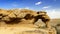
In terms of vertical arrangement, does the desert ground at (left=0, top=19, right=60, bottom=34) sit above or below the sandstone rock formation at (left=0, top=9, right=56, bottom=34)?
below

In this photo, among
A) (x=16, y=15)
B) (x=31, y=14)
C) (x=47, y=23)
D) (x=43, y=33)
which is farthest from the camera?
(x=47, y=23)

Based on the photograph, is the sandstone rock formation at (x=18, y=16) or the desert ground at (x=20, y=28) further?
the sandstone rock formation at (x=18, y=16)

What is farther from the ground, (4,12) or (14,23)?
(4,12)

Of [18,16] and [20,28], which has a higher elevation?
[18,16]

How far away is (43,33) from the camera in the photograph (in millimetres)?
9094

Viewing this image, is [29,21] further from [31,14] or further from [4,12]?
[4,12]

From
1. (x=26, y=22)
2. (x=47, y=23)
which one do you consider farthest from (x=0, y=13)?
(x=47, y=23)

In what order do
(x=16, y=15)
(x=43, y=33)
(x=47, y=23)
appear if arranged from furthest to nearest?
1. (x=47, y=23)
2. (x=16, y=15)
3. (x=43, y=33)

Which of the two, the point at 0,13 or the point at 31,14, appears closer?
the point at 0,13

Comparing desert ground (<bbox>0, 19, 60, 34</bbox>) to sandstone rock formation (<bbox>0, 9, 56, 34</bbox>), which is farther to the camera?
sandstone rock formation (<bbox>0, 9, 56, 34</bbox>)

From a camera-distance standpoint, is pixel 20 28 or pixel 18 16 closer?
pixel 20 28

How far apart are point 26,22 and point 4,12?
1.77 metres

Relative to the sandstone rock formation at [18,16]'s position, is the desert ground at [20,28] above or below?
below

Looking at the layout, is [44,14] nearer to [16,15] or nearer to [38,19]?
[38,19]
